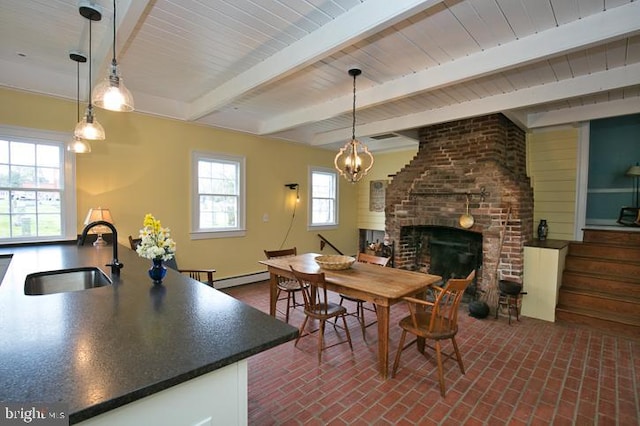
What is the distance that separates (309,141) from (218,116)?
1889mm

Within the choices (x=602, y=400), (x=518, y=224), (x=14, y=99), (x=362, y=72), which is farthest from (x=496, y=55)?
(x=14, y=99)

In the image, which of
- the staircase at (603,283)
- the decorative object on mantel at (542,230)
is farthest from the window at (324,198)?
the staircase at (603,283)

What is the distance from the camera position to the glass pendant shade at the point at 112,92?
1.79 metres

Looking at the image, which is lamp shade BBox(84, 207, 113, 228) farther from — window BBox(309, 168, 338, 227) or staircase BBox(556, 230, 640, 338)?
staircase BBox(556, 230, 640, 338)

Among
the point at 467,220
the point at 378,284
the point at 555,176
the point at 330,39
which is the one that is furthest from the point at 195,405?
the point at 555,176

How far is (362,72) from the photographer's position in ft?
10.3

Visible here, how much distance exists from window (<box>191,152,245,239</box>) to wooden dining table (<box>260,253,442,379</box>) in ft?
5.86

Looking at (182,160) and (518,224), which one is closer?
(518,224)

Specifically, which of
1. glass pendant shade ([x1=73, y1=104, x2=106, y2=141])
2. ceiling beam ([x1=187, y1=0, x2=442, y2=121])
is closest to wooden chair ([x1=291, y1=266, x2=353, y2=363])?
ceiling beam ([x1=187, y1=0, x2=442, y2=121])

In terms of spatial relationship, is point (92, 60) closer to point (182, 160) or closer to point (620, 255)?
point (182, 160)

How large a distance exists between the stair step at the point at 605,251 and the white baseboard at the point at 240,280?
15.8 ft

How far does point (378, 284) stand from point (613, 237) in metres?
3.98

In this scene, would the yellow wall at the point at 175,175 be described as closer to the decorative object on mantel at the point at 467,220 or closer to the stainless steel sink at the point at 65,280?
the stainless steel sink at the point at 65,280

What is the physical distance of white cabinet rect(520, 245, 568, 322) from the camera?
12.6 feet
